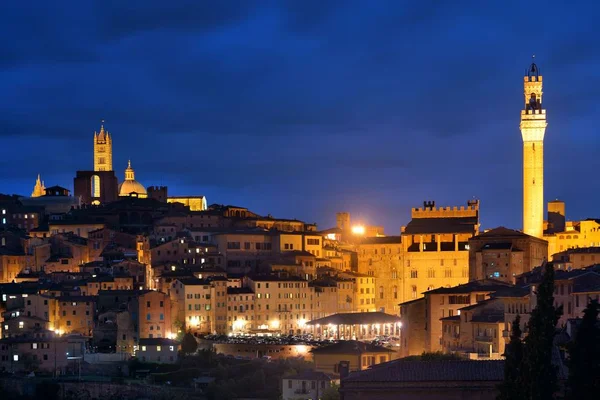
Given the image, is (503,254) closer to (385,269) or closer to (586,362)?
(385,269)

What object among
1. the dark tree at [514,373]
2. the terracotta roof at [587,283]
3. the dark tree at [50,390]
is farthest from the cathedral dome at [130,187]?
the dark tree at [514,373]

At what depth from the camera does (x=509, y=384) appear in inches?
1428

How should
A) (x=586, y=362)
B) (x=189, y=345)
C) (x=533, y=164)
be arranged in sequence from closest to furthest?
1. (x=586, y=362)
2. (x=189, y=345)
3. (x=533, y=164)

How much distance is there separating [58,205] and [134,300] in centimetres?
3253

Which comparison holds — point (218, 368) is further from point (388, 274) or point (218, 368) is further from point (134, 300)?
point (388, 274)

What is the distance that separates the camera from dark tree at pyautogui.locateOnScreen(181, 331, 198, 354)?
6856 cm

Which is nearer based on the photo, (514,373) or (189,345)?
(514,373)

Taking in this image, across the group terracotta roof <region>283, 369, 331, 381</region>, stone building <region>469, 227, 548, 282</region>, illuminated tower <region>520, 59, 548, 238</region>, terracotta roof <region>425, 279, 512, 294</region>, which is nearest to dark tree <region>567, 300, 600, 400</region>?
terracotta roof <region>283, 369, 331, 381</region>

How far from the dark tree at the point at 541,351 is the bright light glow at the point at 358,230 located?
60.9m

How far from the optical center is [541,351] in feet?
117

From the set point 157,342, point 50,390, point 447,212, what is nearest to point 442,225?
point 447,212

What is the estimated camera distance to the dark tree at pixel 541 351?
117ft

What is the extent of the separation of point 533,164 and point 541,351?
50946mm

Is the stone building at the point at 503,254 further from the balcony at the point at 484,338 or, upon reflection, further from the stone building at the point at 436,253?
the balcony at the point at 484,338
